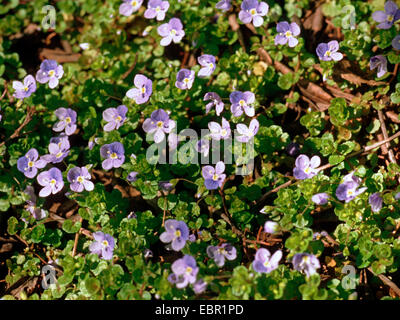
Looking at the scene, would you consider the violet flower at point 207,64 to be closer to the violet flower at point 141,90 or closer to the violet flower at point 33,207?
the violet flower at point 141,90

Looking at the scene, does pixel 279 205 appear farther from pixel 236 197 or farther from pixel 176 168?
pixel 176 168

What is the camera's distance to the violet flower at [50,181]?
258 centimetres

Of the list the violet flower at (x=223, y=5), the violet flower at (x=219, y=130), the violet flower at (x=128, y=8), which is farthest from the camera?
the violet flower at (x=128, y=8)

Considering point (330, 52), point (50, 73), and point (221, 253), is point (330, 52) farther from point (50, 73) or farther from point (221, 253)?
point (50, 73)

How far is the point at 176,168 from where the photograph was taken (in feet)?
8.75

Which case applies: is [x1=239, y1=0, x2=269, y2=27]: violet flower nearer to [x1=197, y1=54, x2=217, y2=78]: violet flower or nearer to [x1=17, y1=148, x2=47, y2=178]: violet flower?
[x1=197, y1=54, x2=217, y2=78]: violet flower

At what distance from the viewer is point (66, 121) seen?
286 centimetres

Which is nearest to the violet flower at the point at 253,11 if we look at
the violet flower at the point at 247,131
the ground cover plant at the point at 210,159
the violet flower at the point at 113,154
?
the ground cover plant at the point at 210,159

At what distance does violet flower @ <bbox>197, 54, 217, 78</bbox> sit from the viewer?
2791 millimetres

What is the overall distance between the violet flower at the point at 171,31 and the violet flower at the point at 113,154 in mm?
816

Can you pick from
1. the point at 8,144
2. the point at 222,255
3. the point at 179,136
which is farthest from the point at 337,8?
the point at 8,144

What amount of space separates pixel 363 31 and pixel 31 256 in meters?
2.53

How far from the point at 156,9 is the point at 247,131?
1.13 meters

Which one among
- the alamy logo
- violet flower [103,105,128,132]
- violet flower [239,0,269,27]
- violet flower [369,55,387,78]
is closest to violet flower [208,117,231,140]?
the alamy logo
